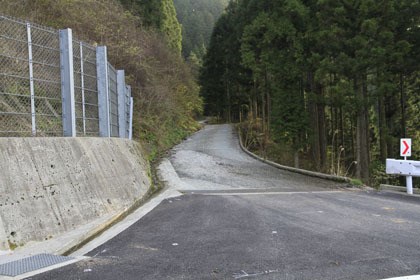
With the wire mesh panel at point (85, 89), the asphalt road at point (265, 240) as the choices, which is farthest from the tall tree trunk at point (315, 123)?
the wire mesh panel at point (85, 89)

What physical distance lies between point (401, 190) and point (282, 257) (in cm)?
815

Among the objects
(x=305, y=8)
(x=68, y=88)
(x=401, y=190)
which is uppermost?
(x=305, y=8)

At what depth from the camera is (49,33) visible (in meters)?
6.57

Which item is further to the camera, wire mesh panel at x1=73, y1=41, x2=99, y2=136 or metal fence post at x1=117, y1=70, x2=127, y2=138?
metal fence post at x1=117, y1=70, x2=127, y2=138

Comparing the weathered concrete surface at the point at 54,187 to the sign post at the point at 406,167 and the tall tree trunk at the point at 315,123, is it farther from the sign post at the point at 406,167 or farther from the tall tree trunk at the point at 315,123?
the tall tree trunk at the point at 315,123

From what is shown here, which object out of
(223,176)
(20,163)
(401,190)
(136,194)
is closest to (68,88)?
(20,163)

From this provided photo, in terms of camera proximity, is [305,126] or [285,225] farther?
[305,126]

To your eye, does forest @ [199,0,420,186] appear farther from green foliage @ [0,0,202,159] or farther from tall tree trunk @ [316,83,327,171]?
green foliage @ [0,0,202,159]

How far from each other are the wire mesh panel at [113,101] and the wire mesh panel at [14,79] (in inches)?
130

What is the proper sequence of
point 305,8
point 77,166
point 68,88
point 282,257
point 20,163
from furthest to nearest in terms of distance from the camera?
point 305,8, point 68,88, point 77,166, point 20,163, point 282,257

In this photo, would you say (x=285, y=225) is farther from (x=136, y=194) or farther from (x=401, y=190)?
(x=401, y=190)

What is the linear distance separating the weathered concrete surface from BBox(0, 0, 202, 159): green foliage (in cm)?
633

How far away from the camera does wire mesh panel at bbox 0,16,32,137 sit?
231 inches

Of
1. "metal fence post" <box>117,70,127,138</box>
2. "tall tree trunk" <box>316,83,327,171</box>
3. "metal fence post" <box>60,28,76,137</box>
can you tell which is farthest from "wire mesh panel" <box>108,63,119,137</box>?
"tall tree trunk" <box>316,83,327,171</box>
